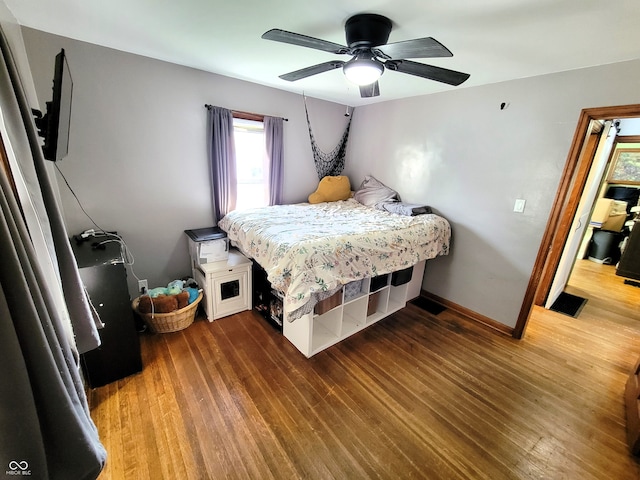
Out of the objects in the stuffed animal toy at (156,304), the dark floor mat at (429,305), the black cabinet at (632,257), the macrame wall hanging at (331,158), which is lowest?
the dark floor mat at (429,305)

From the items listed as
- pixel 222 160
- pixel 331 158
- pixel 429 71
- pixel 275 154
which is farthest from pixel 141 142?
pixel 429 71

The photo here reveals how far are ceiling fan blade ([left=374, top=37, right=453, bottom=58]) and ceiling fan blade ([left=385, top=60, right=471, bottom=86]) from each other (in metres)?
0.11

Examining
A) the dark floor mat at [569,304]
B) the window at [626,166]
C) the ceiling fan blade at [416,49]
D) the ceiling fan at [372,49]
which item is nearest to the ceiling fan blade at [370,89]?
the ceiling fan at [372,49]

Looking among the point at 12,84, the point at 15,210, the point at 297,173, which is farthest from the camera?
the point at 297,173

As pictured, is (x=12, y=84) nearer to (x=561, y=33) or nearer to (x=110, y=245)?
(x=110, y=245)

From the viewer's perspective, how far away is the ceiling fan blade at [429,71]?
1517mm

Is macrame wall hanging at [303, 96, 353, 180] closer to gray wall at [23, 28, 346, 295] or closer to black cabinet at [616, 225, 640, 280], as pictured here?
gray wall at [23, 28, 346, 295]

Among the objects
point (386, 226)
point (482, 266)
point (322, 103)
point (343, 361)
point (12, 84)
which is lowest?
point (343, 361)

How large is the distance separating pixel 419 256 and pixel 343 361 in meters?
1.18

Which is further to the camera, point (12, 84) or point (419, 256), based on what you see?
point (419, 256)

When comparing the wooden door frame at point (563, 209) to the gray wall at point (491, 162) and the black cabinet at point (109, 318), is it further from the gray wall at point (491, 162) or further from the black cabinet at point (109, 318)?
the black cabinet at point (109, 318)

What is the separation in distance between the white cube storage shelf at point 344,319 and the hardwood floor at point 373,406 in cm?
8

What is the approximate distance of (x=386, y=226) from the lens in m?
2.46

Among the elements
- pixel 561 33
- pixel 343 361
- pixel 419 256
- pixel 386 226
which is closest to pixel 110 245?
pixel 343 361
